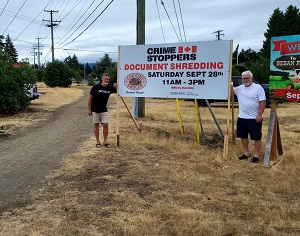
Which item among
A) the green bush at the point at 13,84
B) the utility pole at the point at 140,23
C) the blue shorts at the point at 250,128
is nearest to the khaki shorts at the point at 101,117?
the blue shorts at the point at 250,128

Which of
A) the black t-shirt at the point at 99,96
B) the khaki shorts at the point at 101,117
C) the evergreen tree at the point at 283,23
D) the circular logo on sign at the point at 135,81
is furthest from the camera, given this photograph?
the evergreen tree at the point at 283,23

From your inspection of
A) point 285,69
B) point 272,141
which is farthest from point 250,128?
point 285,69

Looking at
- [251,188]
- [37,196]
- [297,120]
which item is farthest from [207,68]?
[297,120]

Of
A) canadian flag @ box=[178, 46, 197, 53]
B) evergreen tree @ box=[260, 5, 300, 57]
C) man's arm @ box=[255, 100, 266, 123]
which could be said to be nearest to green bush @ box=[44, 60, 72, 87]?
evergreen tree @ box=[260, 5, 300, 57]

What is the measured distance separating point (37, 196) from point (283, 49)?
4.78 metres

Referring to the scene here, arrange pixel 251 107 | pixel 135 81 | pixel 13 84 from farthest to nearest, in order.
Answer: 1. pixel 13 84
2. pixel 135 81
3. pixel 251 107

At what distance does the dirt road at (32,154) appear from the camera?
4.90m

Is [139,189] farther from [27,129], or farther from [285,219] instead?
[27,129]

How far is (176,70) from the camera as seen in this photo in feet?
25.2

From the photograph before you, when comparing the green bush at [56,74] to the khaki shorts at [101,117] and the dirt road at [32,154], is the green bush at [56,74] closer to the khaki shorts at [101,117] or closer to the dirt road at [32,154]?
the dirt road at [32,154]

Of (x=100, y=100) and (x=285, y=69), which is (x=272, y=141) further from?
(x=100, y=100)

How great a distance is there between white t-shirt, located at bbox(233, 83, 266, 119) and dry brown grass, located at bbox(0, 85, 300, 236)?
36.9 inches

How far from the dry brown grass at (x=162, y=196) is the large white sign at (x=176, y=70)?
50.6 inches

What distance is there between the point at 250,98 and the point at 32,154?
438 centimetres
